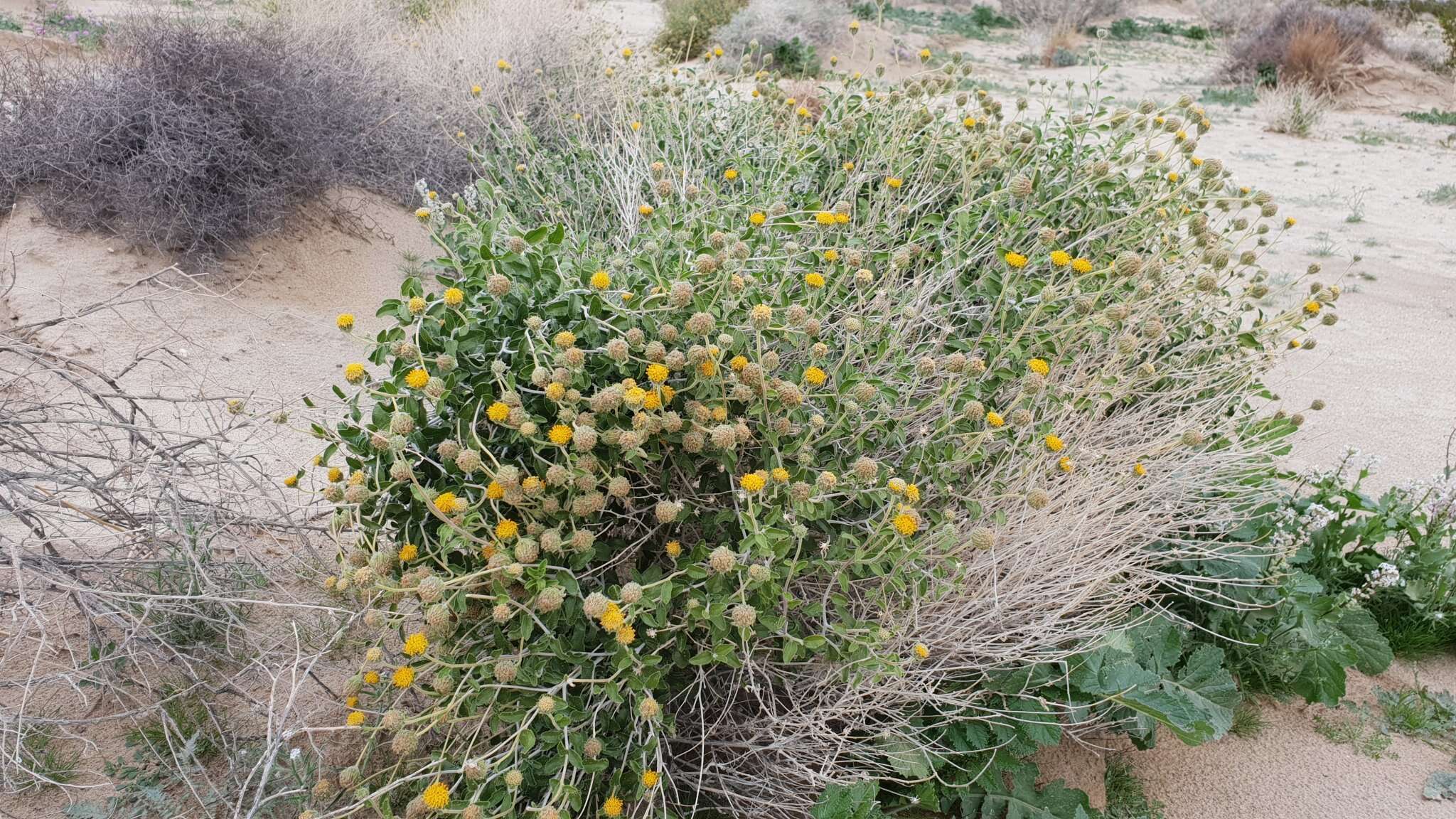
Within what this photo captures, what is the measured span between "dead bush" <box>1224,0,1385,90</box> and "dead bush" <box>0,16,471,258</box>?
13.7m

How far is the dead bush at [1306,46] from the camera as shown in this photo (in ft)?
44.9

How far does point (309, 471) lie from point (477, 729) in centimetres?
206

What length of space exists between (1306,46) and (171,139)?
51.1 ft

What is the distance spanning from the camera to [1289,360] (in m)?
5.30

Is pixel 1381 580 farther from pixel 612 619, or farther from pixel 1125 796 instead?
pixel 612 619

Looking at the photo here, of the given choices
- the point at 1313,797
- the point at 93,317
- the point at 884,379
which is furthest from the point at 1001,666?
the point at 93,317

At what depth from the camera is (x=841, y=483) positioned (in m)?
1.93

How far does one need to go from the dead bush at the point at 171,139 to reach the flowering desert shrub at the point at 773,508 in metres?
3.12

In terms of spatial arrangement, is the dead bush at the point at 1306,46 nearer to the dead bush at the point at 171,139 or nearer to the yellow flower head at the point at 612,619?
the dead bush at the point at 171,139

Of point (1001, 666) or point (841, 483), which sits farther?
point (1001, 666)

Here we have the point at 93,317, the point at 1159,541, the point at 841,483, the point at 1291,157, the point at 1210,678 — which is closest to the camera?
the point at 841,483

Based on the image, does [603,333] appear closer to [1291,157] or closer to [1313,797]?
[1313,797]

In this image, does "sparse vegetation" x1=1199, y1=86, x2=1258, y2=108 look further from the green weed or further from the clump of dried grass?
the green weed

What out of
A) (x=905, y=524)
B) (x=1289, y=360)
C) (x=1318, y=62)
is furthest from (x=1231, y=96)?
(x=905, y=524)
